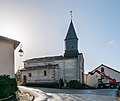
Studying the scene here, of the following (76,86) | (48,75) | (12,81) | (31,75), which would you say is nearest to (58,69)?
(48,75)

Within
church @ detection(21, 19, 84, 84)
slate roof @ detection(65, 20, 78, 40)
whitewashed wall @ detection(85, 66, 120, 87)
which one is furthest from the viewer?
whitewashed wall @ detection(85, 66, 120, 87)

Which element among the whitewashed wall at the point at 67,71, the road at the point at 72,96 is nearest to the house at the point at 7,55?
the road at the point at 72,96

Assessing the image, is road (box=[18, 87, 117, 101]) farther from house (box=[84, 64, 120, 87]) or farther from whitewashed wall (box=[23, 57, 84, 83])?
house (box=[84, 64, 120, 87])

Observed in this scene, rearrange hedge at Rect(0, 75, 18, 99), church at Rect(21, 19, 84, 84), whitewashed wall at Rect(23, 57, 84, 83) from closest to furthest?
hedge at Rect(0, 75, 18, 99), church at Rect(21, 19, 84, 84), whitewashed wall at Rect(23, 57, 84, 83)

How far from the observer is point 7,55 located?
22000 millimetres

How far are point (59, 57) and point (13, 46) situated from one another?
31.6m

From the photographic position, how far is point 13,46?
23.1 m

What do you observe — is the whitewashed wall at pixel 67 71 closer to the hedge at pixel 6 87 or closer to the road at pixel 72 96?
the road at pixel 72 96

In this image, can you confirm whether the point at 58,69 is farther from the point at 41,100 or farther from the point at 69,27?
the point at 41,100

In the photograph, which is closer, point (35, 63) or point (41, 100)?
point (41, 100)

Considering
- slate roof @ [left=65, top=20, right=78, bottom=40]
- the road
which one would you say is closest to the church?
slate roof @ [left=65, top=20, right=78, bottom=40]

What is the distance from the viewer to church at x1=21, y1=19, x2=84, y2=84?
169ft

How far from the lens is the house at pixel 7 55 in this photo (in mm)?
21375

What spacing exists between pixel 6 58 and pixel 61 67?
104 ft
